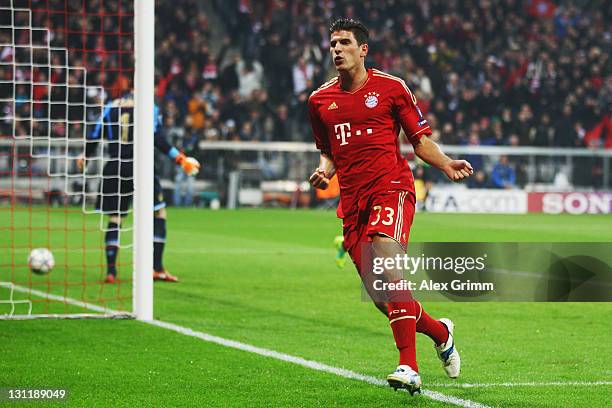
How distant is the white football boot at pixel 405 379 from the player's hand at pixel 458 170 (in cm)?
102

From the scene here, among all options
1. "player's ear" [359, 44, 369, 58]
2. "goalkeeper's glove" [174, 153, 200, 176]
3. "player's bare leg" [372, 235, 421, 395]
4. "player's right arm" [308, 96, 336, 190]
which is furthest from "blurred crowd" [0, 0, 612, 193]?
"player's bare leg" [372, 235, 421, 395]

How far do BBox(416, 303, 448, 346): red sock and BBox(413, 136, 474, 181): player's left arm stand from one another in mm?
818

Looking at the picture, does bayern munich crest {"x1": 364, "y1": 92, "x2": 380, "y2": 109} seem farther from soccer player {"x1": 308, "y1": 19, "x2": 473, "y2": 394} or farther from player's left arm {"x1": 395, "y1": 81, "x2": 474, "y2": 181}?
player's left arm {"x1": 395, "y1": 81, "x2": 474, "y2": 181}

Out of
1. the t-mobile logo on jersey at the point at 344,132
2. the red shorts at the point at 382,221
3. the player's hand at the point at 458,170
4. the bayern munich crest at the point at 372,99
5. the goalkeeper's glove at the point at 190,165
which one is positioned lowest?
the red shorts at the point at 382,221

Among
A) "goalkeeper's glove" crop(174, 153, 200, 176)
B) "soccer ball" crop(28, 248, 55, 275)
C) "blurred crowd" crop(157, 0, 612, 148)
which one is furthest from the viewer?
"blurred crowd" crop(157, 0, 612, 148)

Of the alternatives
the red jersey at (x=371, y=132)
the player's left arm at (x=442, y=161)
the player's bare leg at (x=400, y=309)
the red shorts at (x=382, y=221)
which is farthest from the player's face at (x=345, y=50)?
the player's bare leg at (x=400, y=309)

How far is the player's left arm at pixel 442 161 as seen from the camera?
5934 millimetres

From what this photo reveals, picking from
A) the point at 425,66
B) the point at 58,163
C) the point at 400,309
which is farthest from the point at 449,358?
the point at 425,66

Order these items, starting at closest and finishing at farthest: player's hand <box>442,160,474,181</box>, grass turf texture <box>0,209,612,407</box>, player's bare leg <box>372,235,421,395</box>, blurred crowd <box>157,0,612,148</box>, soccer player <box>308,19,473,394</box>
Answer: player's bare leg <box>372,235,421,395</box>
player's hand <box>442,160,474,181</box>
grass turf texture <box>0,209,612,407</box>
soccer player <box>308,19,473,394</box>
blurred crowd <box>157,0,612,148</box>

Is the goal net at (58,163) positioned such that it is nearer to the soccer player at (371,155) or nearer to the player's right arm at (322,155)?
the player's right arm at (322,155)

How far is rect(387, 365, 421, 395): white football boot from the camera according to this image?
558 cm

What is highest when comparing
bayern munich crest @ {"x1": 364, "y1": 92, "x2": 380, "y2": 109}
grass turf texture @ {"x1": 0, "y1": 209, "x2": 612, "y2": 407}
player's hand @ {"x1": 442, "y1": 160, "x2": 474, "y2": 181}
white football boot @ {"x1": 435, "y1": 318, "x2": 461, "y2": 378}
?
bayern munich crest @ {"x1": 364, "y1": 92, "x2": 380, "y2": 109}

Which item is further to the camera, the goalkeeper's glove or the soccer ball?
the soccer ball

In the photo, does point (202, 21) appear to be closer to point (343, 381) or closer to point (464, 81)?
point (464, 81)
